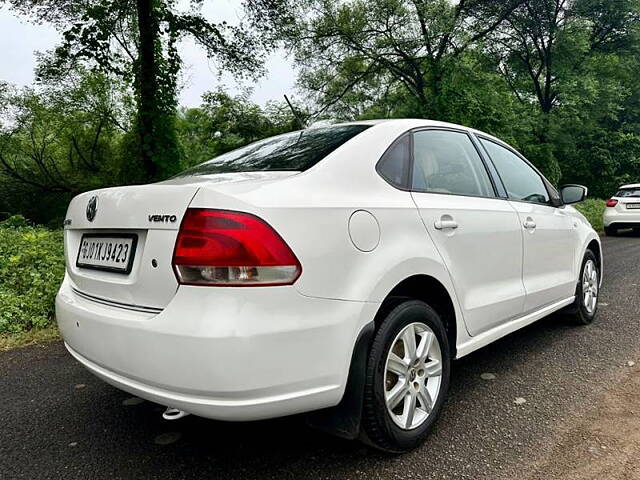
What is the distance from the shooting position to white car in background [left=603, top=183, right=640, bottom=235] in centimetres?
1146

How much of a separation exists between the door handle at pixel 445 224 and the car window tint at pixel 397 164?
0.77 ft

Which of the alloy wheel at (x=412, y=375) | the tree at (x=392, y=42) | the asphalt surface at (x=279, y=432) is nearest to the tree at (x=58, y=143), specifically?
the tree at (x=392, y=42)

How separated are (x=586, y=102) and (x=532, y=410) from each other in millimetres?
17442

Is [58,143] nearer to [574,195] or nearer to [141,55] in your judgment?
[141,55]

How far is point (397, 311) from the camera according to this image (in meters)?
1.99

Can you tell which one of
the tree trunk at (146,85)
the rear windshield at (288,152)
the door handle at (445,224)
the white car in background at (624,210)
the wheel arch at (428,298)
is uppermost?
the tree trunk at (146,85)

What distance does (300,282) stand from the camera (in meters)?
1.64

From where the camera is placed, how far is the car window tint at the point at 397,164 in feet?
7.17

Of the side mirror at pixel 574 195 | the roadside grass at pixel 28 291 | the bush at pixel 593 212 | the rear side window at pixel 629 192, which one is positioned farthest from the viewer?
the bush at pixel 593 212

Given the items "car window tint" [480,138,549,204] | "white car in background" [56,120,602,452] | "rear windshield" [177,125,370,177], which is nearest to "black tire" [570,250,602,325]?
"car window tint" [480,138,549,204]

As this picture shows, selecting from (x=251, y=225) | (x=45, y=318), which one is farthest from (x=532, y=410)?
(x=45, y=318)

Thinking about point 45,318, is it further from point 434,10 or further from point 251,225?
point 434,10

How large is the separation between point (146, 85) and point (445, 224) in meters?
9.42

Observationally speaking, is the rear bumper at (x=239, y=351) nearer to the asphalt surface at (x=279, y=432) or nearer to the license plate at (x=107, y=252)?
the license plate at (x=107, y=252)
